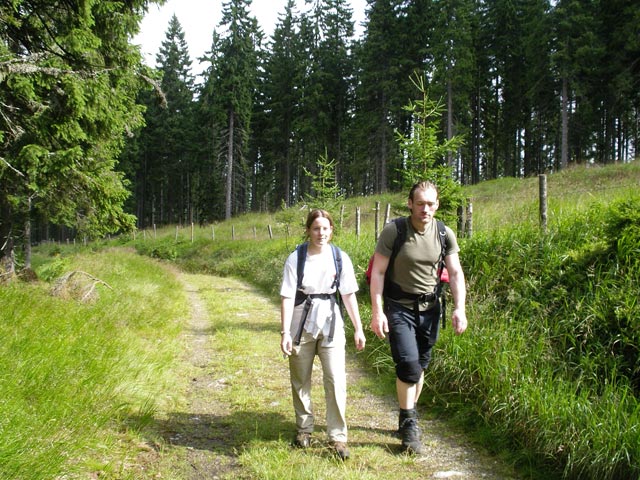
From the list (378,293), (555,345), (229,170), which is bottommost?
(555,345)

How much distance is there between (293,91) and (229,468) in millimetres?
38075

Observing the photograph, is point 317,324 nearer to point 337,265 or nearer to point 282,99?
point 337,265

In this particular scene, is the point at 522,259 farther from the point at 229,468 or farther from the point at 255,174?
the point at 255,174

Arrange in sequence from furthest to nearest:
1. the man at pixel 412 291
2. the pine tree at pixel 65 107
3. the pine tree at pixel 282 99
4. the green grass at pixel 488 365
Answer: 1. the pine tree at pixel 282 99
2. the pine tree at pixel 65 107
3. the man at pixel 412 291
4. the green grass at pixel 488 365

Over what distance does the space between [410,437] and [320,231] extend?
188cm

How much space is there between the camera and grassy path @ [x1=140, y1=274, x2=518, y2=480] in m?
3.35

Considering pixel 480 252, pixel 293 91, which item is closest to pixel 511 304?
pixel 480 252

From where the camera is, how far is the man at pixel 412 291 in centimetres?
368

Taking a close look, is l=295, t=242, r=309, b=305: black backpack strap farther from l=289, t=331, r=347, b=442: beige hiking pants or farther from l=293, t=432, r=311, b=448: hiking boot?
l=293, t=432, r=311, b=448: hiking boot

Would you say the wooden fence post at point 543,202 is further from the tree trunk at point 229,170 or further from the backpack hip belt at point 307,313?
the tree trunk at point 229,170

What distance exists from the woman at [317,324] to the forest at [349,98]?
5.94 meters

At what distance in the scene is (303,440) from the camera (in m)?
3.64

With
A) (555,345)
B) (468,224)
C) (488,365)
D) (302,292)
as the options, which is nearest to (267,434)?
(302,292)

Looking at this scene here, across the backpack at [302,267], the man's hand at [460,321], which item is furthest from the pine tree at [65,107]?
the man's hand at [460,321]
